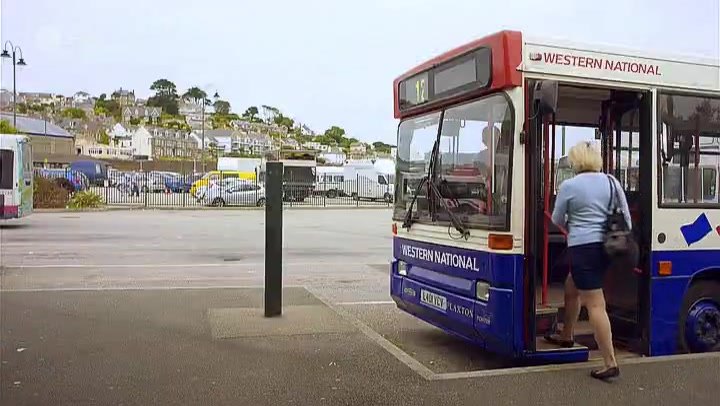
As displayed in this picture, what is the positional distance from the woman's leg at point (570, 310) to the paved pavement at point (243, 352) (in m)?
0.40

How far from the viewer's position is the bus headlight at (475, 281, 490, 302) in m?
5.61

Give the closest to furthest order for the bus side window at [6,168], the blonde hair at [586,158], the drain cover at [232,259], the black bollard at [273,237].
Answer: the blonde hair at [586,158]
the black bollard at [273,237]
the drain cover at [232,259]
the bus side window at [6,168]

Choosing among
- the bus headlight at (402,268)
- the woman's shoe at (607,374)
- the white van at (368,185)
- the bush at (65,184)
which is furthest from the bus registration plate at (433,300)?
the white van at (368,185)

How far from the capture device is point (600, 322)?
5.37 m

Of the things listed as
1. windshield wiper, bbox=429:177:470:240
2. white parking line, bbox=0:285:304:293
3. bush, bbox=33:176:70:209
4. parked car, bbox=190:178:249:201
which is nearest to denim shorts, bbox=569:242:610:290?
windshield wiper, bbox=429:177:470:240

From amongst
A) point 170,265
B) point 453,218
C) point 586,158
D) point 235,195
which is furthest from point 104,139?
point 586,158

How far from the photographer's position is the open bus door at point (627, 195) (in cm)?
547

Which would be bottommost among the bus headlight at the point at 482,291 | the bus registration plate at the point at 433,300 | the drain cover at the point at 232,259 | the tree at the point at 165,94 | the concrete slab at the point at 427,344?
the concrete slab at the point at 427,344

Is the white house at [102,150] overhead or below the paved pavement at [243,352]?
overhead

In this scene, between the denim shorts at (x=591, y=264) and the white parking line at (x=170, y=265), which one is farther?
the white parking line at (x=170, y=265)

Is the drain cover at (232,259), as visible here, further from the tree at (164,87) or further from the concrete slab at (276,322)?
the tree at (164,87)

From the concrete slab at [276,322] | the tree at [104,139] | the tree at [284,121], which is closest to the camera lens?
the concrete slab at [276,322]

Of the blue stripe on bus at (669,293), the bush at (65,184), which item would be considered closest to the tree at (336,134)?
the bush at (65,184)

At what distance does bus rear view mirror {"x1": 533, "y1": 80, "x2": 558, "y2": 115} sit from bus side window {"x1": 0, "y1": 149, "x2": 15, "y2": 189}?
20041 mm
